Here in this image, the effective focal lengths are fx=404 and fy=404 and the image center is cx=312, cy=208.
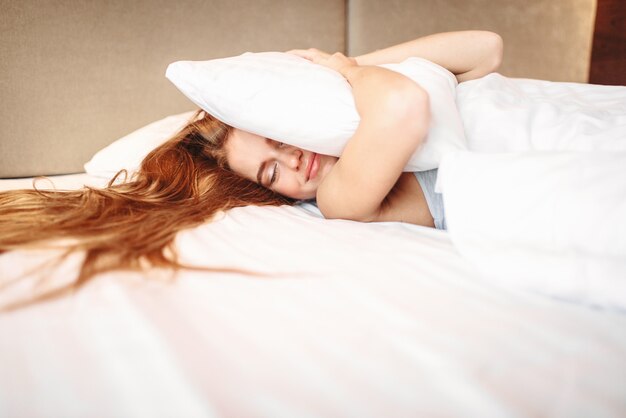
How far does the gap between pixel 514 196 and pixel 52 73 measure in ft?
4.25

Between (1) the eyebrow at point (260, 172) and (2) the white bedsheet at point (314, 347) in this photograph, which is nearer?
(2) the white bedsheet at point (314, 347)

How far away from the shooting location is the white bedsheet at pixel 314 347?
0.29 metres

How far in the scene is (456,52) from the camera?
1015 mm

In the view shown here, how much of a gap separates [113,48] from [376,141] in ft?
3.37

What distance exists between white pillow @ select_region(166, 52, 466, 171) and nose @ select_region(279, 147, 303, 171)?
11 centimetres

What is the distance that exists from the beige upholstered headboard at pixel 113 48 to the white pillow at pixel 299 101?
0.63 metres

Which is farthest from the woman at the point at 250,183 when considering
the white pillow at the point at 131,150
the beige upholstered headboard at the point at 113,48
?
the beige upholstered headboard at the point at 113,48

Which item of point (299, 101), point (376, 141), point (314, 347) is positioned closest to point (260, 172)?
point (299, 101)

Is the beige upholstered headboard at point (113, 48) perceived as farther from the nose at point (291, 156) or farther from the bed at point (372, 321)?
the bed at point (372, 321)

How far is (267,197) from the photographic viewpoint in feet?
3.12

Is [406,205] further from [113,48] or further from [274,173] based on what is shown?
[113,48]

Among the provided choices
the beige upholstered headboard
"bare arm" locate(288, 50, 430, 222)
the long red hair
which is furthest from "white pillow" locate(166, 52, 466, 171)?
the beige upholstered headboard

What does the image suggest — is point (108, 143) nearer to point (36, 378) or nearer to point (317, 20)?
point (317, 20)

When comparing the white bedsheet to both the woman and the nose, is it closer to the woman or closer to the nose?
the woman
